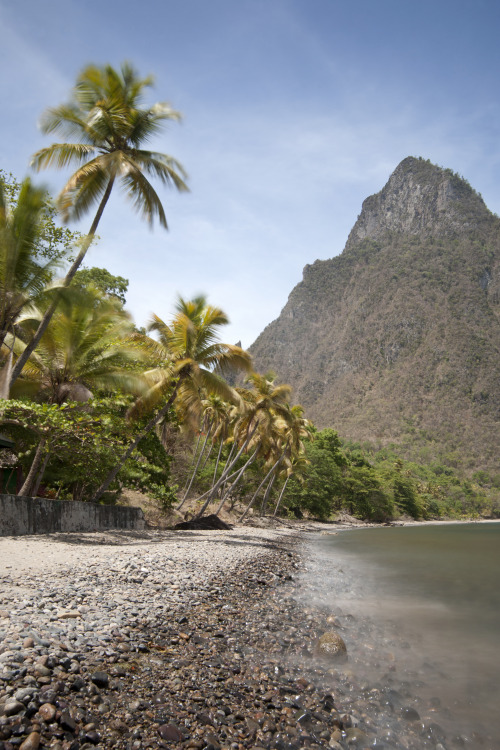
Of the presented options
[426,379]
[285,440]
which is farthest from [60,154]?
[426,379]

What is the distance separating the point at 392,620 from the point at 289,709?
4507 mm

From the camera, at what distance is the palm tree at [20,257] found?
12.0 m

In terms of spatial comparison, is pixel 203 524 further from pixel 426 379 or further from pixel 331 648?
pixel 426 379

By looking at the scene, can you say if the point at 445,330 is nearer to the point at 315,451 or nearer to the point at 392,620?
the point at 315,451

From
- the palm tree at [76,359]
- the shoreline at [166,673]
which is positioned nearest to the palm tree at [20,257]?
the palm tree at [76,359]

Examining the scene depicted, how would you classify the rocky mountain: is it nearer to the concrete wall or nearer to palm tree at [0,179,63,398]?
the concrete wall

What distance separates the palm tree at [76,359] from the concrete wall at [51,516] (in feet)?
4.94

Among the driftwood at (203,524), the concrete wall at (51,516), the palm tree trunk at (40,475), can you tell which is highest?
the palm tree trunk at (40,475)

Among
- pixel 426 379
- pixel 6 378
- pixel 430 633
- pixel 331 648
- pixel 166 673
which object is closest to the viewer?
pixel 166 673

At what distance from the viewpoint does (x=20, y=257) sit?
1229cm

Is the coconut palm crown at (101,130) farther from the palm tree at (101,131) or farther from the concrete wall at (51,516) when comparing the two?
the concrete wall at (51,516)

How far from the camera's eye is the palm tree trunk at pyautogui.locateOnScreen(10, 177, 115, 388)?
39.8 feet

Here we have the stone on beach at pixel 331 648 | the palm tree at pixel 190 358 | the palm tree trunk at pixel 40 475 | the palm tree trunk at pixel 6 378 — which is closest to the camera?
the stone on beach at pixel 331 648

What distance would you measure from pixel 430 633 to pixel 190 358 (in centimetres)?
1332
